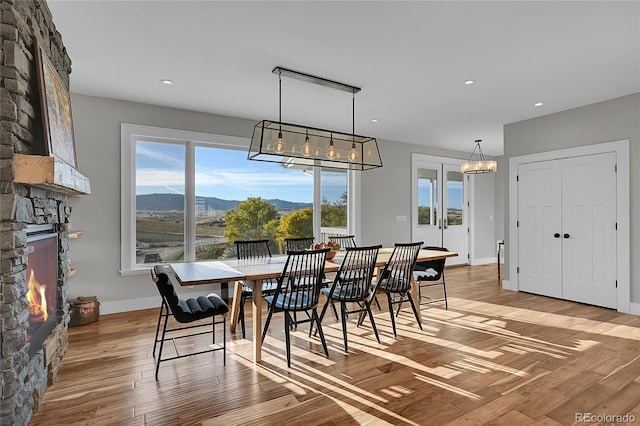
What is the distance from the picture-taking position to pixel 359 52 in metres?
2.94

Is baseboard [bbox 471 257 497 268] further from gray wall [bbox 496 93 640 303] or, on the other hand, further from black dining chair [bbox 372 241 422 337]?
black dining chair [bbox 372 241 422 337]

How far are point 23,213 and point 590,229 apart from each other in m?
5.80

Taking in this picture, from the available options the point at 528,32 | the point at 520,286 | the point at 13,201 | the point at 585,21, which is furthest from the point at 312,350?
the point at 520,286

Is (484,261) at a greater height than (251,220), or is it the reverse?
(251,220)

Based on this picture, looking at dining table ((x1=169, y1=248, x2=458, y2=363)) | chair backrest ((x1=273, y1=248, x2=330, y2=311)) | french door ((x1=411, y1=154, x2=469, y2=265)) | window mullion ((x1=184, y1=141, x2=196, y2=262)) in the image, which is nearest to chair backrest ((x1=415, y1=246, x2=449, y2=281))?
dining table ((x1=169, y1=248, x2=458, y2=363))

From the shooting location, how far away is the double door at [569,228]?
14.1 feet

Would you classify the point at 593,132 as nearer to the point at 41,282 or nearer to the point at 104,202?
the point at 41,282

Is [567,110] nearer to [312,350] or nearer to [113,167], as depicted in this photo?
[312,350]

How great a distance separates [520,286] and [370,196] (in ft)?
9.14

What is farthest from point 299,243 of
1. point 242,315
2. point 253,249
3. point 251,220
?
point 242,315

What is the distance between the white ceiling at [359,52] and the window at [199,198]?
564 mm

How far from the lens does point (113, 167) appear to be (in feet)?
13.6

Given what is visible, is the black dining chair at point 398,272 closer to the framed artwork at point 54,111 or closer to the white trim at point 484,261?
the framed artwork at point 54,111

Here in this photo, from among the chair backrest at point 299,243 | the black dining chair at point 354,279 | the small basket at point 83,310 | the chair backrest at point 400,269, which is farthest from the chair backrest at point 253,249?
the small basket at point 83,310
